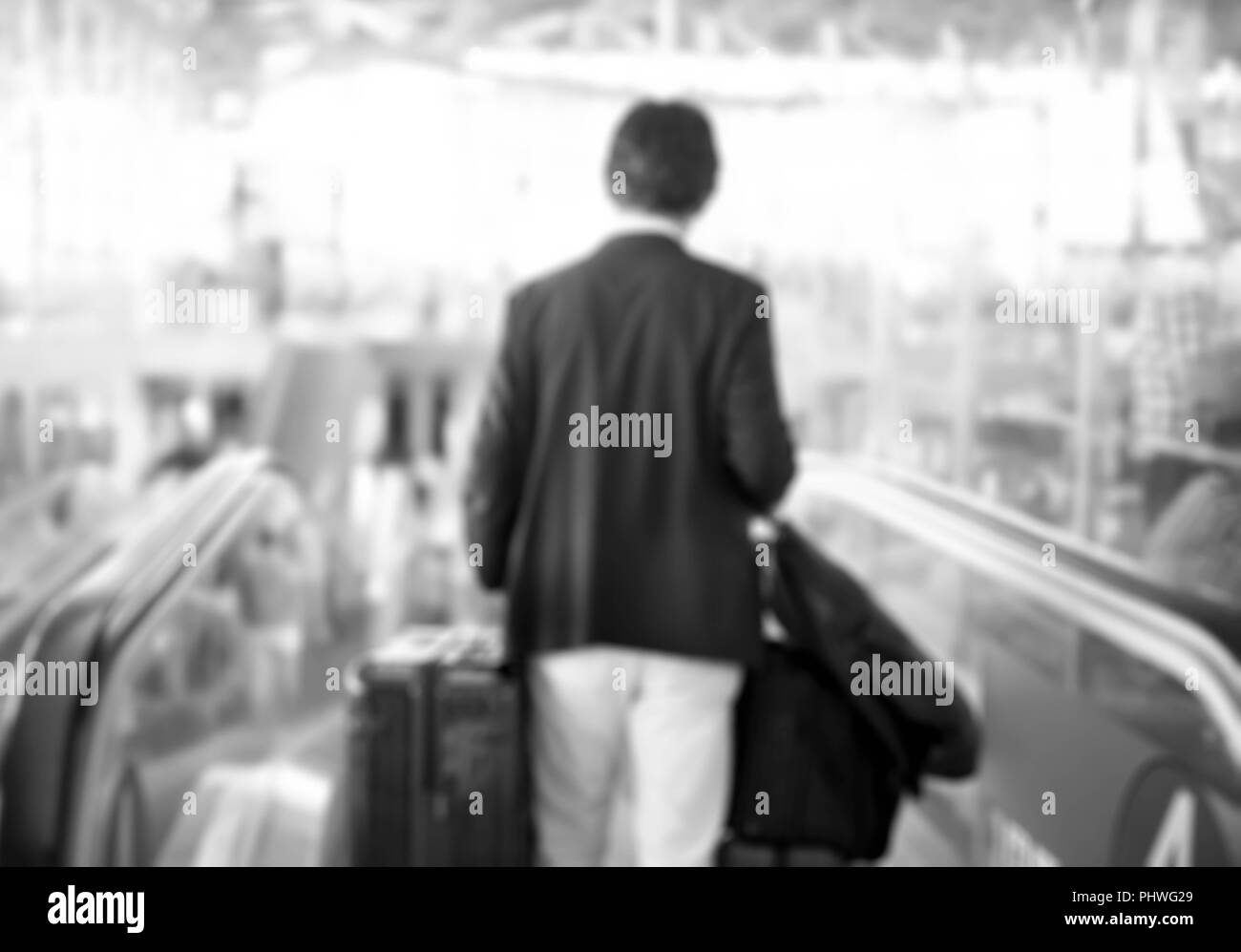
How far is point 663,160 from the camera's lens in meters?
2.32

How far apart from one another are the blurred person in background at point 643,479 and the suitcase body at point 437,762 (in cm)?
9

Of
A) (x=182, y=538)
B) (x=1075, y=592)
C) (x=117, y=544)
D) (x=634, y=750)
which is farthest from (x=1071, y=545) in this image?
(x=117, y=544)

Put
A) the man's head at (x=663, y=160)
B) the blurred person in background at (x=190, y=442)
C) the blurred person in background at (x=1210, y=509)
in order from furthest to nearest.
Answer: the blurred person in background at (x=190, y=442), the blurred person in background at (x=1210, y=509), the man's head at (x=663, y=160)

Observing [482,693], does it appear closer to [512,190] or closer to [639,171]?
[639,171]

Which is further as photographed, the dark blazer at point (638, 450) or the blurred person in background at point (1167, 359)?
the blurred person in background at point (1167, 359)

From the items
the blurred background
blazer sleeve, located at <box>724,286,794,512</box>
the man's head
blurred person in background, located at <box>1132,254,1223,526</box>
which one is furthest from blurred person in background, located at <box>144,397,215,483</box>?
blurred person in background, located at <box>1132,254,1223,526</box>

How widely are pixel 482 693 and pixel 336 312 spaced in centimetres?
116

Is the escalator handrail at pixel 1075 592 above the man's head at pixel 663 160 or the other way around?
the other way around

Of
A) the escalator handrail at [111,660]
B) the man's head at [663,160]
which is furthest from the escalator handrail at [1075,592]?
the escalator handrail at [111,660]

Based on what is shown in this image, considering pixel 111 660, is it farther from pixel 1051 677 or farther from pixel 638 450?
pixel 1051 677

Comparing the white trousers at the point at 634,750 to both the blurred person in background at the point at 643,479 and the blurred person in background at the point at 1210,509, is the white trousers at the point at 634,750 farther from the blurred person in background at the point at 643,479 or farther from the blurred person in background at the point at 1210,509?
the blurred person in background at the point at 1210,509

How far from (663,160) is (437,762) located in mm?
1004

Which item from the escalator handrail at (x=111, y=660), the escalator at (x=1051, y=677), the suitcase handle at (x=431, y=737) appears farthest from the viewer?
the escalator at (x=1051, y=677)

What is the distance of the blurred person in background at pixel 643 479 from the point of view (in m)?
2.30
